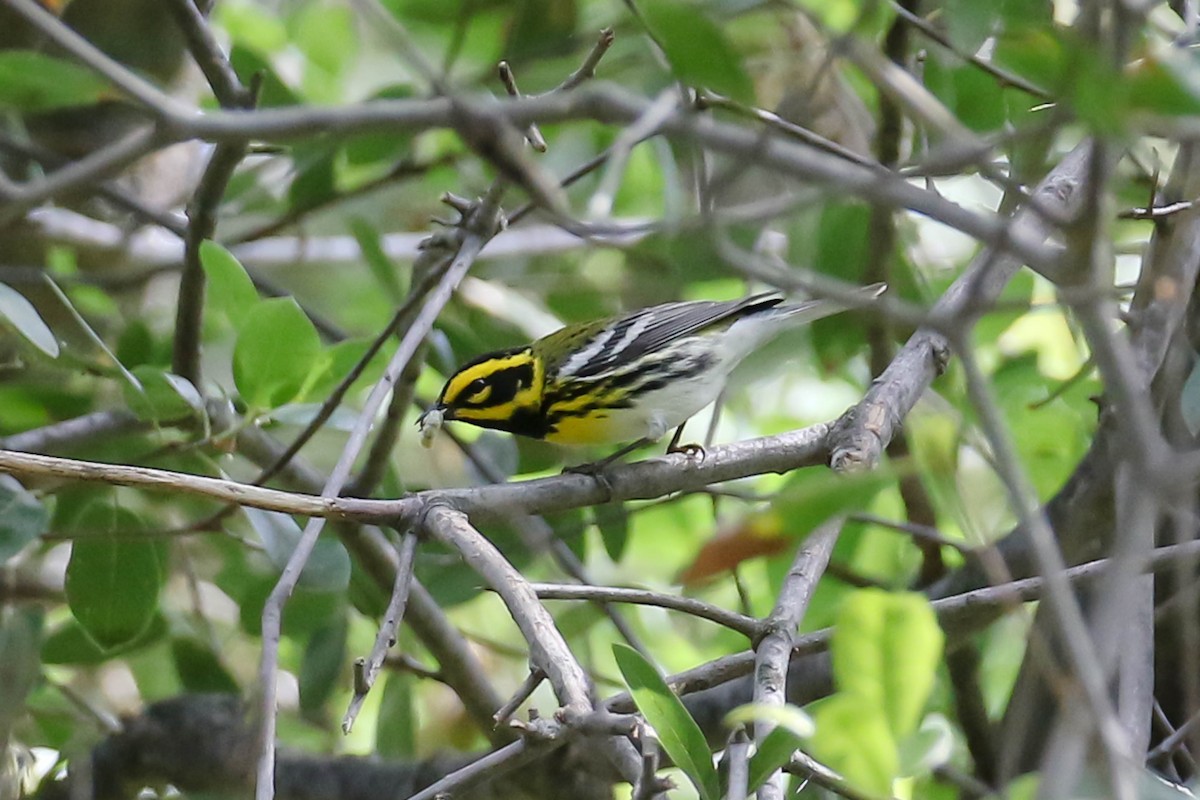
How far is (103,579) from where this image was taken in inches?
87.7

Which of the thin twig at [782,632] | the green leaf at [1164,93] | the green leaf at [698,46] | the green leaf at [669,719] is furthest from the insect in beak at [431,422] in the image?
the green leaf at [1164,93]

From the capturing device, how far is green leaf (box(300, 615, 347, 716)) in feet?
8.81

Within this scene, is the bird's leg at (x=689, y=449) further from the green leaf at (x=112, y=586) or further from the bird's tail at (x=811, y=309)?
the green leaf at (x=112, y=586)

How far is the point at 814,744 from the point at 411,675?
186 cm

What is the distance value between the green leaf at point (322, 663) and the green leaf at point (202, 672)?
19 centimetres

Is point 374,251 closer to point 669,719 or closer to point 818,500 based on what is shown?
point 669,719

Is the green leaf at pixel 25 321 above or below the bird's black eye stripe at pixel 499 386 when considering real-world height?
above

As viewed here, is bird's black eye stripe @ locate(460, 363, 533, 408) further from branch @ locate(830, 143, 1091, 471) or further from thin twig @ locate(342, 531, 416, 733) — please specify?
thin twig @ locate(342, 531, 416, 733)

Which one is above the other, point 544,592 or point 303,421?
point 303,421

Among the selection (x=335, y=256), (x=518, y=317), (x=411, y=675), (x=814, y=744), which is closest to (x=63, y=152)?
(x=335, y=256)

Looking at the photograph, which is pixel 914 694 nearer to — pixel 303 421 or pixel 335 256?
pixel 303 421

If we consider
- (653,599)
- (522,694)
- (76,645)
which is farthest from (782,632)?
(76,645)

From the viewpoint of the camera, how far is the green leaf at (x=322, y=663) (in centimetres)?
269

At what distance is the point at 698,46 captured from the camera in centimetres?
108
